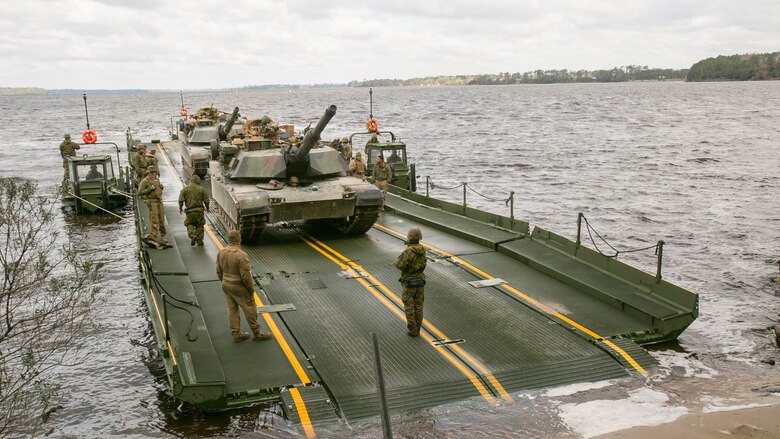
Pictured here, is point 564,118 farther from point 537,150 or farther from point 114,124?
point 114,124

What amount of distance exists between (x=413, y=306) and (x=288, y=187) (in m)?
7.63

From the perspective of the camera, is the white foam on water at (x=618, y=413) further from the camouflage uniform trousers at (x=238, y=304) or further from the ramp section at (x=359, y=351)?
the camouflage uniform trousers at (x=238, y=304)

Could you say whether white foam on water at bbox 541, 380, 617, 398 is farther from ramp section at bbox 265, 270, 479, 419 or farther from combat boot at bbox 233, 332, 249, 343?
combat boot at bbox 233, 332, 249, 343

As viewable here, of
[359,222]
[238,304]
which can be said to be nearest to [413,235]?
[238,304]

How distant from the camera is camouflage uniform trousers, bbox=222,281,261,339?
38.4 feet

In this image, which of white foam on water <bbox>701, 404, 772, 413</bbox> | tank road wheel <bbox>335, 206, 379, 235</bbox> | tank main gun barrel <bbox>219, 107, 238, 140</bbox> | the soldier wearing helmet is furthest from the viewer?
tank main gun barrel <bbox>219, 107, 238, 140</bbox>

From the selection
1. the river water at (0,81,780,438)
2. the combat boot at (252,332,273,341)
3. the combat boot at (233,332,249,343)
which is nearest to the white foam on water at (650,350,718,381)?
the river water at (0,81,780,438)

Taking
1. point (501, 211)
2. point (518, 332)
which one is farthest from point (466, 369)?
point (501, 211)

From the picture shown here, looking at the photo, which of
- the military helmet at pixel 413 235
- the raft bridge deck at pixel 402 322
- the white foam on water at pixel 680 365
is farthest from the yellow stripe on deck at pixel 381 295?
the white foam on water at pixel 680 365

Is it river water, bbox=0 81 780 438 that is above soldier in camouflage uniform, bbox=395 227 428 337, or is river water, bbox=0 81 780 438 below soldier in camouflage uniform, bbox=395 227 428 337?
below

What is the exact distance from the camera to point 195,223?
17422 millimetres

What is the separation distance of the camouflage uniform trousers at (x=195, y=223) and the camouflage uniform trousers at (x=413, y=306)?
7185mm

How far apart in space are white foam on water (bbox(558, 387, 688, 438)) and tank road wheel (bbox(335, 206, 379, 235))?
885cm

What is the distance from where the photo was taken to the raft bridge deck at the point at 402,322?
1052 centimetres
